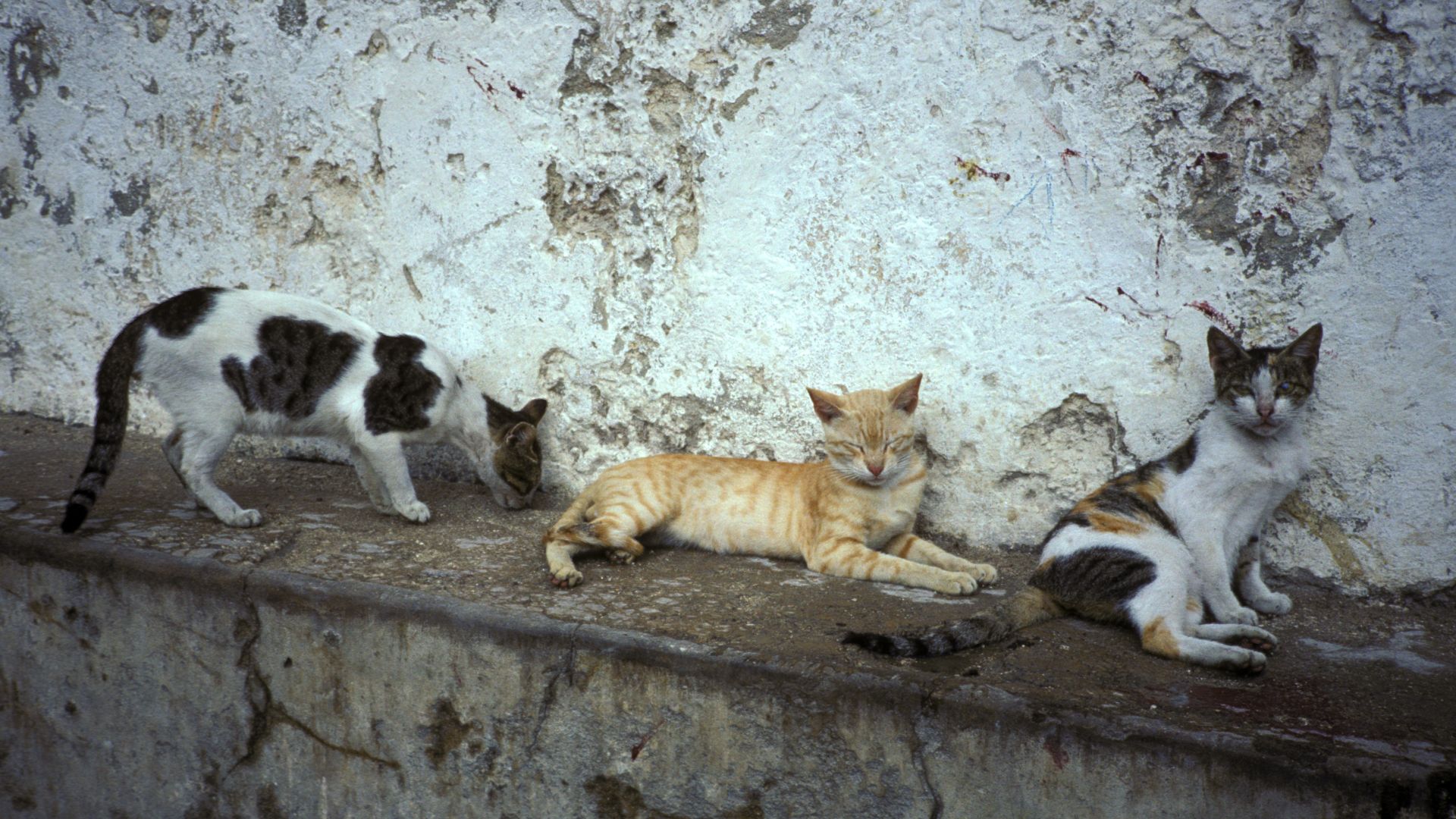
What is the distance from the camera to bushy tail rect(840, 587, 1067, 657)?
274 cm

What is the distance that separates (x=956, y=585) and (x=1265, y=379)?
3.67 feet

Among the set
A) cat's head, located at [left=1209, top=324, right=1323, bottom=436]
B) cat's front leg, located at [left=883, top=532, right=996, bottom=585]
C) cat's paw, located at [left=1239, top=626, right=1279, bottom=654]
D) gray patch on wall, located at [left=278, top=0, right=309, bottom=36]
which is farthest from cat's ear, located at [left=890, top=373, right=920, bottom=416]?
gray patch on wall, located at [left=278, top=0, right=309, bottom=36]

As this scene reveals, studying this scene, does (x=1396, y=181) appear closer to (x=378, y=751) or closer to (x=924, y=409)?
(x=924, y=409)

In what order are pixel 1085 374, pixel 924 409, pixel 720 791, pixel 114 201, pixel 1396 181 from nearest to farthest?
1. pixel 720 791
2. pixel 1396 181
3. pixel 1085 374
4. pixel 924 409
5. pixel 114 201

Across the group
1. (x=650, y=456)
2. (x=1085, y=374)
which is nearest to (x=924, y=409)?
(x=1085, y=374)

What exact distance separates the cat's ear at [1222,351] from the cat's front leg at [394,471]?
9.30ft

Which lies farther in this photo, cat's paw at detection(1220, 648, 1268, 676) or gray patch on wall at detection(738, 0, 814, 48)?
gray patch on wall at detection(738, 0, 814, 48)

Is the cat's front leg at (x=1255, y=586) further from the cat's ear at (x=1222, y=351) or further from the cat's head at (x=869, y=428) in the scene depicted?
the cat's head at (x=869, y=428)

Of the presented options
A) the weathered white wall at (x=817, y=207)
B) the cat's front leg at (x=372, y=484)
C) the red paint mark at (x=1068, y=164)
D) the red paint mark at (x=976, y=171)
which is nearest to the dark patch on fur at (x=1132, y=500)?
the weathered white wall at (x=817, y=207)

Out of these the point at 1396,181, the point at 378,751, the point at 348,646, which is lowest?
the point at 378,751

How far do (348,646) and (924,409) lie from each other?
82.7 inches

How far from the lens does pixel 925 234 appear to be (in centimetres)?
364

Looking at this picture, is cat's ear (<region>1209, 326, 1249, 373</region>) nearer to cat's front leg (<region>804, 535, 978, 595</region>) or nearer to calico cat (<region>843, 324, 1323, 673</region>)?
calico cat (<region>843, 324, 1323, 673</region>)

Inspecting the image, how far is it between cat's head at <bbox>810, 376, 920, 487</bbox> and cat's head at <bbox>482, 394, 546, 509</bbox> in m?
1.19
